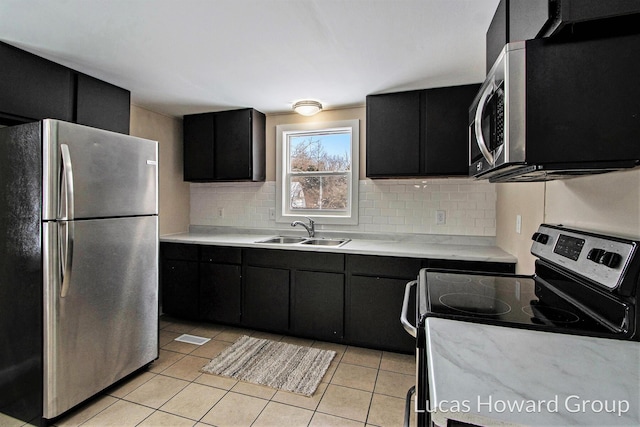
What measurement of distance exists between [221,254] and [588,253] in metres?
2.71

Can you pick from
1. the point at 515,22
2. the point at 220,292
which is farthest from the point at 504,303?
the point at 220,292

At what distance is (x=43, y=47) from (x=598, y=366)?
302 centimetres

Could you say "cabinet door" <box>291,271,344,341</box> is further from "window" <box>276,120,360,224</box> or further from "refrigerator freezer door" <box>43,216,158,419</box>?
"refrigerator freezer door" <box>43,216,158,419</box>

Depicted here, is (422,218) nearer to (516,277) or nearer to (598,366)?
(516,277)

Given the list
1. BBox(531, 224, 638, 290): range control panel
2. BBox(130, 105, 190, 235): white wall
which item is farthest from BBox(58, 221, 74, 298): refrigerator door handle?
BBox(531, 224, 638, 290): range control panel

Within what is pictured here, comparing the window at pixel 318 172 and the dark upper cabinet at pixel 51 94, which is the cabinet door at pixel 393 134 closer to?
the window at pixel 318 172

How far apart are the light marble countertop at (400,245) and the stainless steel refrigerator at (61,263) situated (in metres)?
1.09

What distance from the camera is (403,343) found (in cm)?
255

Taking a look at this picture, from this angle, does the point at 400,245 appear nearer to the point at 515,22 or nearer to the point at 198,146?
the point at 515,22

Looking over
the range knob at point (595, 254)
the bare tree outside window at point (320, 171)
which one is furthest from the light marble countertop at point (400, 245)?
the range knob at point (595, 254)

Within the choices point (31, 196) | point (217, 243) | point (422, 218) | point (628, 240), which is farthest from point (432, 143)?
point (31, 196)

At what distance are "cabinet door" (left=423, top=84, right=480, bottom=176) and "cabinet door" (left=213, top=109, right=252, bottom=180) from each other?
5.76 feet

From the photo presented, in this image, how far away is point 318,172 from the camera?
3.44 meters

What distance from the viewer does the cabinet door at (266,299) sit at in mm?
2871
